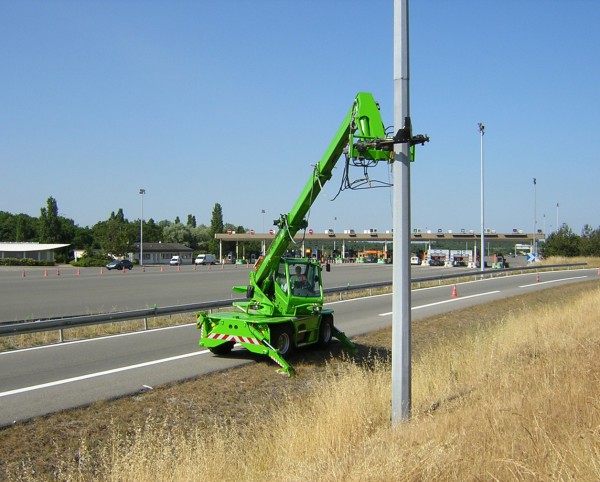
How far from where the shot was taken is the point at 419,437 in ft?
17.8

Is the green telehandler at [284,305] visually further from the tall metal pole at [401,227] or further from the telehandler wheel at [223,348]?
the tall metal pole at [401,227]

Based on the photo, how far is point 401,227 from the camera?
6.73 meters

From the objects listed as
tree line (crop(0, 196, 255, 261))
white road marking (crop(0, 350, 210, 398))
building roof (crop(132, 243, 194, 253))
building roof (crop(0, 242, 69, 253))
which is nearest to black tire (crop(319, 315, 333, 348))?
white road marking (crop(0, 350, 210, 398))

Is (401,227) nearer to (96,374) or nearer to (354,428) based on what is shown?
(354,428)

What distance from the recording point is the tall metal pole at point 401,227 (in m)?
6.65

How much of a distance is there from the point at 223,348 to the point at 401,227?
7.29 meters

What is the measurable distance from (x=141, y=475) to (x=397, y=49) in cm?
509

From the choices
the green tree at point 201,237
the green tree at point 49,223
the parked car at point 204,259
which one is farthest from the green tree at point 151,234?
the parked car at point 204,259

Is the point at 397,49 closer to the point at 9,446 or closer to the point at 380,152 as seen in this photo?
the point at 380,152

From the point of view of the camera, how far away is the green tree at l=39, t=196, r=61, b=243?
117750 mm

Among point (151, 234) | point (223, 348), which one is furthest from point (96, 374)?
point (151, 234)

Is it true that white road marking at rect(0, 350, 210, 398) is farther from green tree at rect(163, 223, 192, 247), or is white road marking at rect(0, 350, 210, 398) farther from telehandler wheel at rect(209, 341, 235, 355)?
green tree at rect(163, 223, 192, 247)

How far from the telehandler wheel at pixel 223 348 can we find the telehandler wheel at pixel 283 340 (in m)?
1.33

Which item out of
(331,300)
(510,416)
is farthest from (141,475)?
(331,300)
